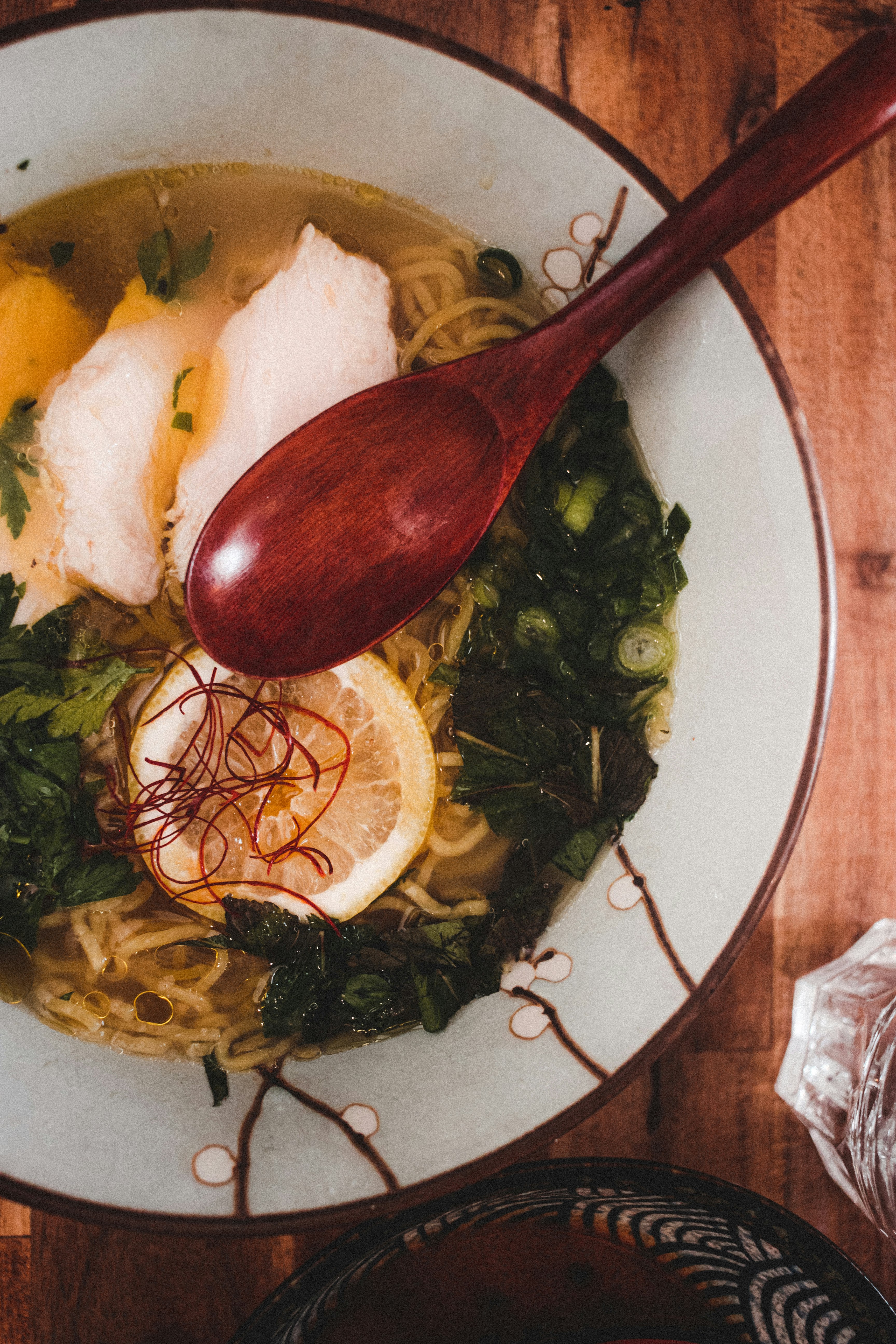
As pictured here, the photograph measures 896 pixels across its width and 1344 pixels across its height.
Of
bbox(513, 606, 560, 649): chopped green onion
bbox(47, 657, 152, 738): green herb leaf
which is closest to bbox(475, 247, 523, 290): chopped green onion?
bbox(513, 606, 560, 649): chopped green onion

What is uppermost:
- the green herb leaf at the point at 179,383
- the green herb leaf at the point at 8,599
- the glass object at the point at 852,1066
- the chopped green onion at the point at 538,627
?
the green herb leaf at the point at 179,383

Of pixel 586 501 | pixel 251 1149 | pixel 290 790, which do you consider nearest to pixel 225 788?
pixel 290 790

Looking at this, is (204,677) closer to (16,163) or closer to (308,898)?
(308,898)

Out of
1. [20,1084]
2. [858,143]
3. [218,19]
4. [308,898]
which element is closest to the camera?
[858,143]

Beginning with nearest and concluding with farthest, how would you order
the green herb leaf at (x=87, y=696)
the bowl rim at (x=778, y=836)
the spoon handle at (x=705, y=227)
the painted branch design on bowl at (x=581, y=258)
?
1. the spoon handle at (x=705, y=227)
2. the bowl rim at (x=778, y=836)
3. the painted branch design on bowl at (x=581, y=258)
4. the green herb leaf at (x=87, y=696)

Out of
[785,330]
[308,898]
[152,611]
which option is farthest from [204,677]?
[785,330]

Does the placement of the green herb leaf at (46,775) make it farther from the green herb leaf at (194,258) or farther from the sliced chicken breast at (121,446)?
the green herb leaf at (194,258)

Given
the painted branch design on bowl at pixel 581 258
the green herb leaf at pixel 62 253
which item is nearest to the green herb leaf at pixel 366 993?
the painted branch design on bowl at pixel 581 258

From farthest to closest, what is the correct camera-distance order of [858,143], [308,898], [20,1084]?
[308,898], [20,1084], [858,143]
